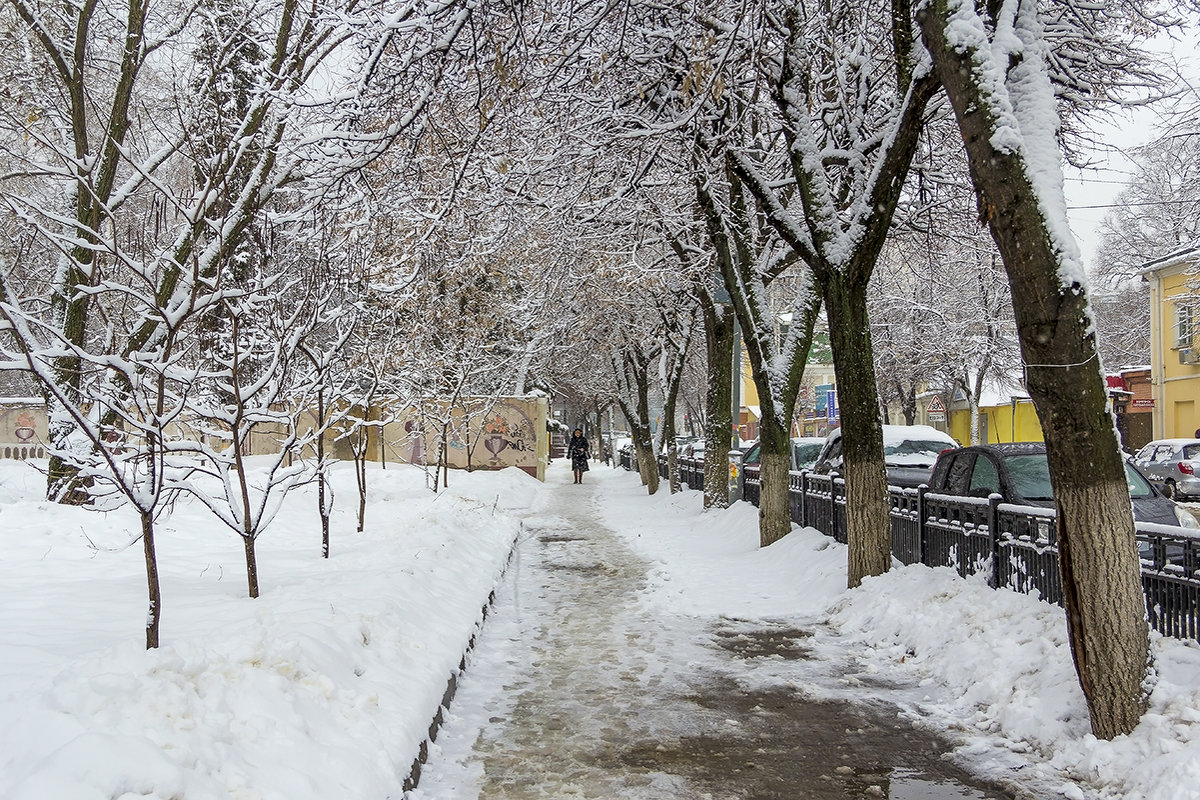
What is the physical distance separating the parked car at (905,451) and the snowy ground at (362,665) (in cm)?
489

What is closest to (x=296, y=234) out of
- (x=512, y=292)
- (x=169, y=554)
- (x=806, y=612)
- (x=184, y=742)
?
(x=169, y=554)

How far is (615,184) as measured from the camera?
1182 centimetres

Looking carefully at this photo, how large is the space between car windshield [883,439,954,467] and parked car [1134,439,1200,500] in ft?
37.2

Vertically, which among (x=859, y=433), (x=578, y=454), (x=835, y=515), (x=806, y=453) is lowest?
(x=578, y=454)

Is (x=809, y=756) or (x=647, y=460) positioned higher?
(x=647, y=460)

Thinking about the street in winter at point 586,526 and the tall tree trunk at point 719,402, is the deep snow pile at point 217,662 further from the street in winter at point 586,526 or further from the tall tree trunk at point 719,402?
the tall tree trunk at point 719,402

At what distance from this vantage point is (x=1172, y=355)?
3512cm

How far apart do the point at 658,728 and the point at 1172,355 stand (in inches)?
1456

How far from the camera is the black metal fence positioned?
5.52m

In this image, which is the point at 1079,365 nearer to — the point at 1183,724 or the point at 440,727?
the point at 1183,724

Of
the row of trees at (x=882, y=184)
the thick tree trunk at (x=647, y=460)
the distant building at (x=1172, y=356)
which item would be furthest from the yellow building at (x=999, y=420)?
the row of trees at (x=882, y=184)

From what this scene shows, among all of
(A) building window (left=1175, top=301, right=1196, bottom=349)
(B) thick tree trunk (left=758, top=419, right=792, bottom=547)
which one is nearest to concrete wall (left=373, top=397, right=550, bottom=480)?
(B) thick tree trunk (left=758, top=419, right=792, bottom=547)

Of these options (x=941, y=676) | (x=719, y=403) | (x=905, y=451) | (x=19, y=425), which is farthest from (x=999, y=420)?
(x=941, y=676)

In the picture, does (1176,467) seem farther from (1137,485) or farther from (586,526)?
(1137,485)
